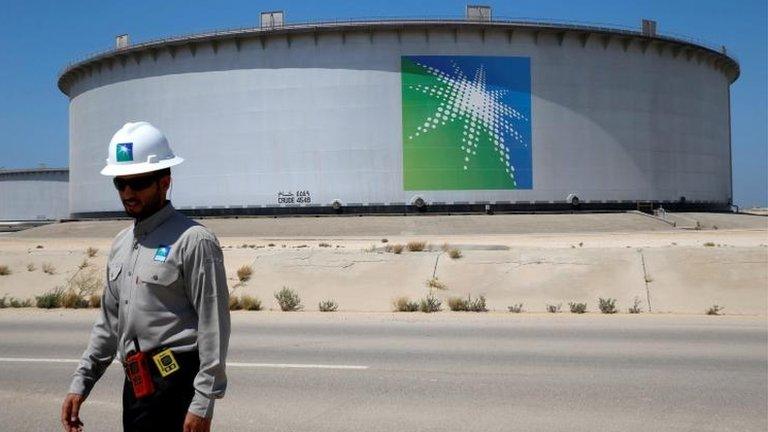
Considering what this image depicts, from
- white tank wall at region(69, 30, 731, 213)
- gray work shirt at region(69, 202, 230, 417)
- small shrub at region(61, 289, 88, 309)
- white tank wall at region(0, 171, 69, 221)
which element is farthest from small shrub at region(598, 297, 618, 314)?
white tank wall at region(0, 171, 69, 221)

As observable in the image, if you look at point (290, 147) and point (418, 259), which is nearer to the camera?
point (418, 259)

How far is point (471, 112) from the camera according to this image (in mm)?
46625

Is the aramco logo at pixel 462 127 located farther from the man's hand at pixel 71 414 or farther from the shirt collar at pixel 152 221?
the man's hand at pixel 71 414

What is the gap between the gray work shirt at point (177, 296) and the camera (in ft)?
11.9

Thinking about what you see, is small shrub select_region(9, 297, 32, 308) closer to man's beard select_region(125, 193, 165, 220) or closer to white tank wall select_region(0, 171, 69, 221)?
man's beard select_region(125, 193, 165, 220)

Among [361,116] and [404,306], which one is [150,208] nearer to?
[404,306]

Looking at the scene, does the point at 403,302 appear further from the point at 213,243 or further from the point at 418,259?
the point at 213,243

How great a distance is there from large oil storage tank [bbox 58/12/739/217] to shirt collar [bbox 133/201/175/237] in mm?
42521

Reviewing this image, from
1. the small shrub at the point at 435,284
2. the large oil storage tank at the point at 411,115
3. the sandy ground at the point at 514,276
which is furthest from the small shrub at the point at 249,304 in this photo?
the large oil storage tank at the point at 411,115

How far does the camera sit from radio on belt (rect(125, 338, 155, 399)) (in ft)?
11.9

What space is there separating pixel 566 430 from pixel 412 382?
2244mm

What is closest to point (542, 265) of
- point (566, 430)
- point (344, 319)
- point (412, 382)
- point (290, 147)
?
point (344, 319)

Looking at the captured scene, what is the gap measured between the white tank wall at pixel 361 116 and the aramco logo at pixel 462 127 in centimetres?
63

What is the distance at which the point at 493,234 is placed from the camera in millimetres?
41062
